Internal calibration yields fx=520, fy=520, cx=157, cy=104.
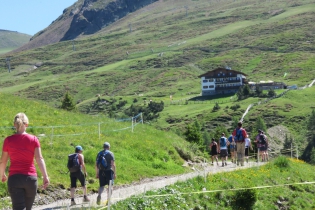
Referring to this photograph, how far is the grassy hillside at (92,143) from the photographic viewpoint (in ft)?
76.5

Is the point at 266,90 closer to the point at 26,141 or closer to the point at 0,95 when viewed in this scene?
the point at 0,95

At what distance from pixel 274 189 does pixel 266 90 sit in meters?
151

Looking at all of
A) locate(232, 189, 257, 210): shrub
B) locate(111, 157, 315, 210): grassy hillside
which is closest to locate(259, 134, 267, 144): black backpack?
locate(111, 157, 315, 210): grassy hillside

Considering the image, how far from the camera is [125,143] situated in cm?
2920

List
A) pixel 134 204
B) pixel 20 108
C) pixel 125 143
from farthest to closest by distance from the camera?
pixel 20 108 → pixel 125 143 → pixel 134 204

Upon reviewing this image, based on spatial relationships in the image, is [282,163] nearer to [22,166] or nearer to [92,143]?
[92,143]

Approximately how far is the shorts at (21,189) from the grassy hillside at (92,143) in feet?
31.0

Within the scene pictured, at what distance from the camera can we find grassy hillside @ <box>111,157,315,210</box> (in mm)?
18688

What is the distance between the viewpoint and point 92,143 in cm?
2694

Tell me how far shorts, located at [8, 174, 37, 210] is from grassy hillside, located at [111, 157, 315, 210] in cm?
562

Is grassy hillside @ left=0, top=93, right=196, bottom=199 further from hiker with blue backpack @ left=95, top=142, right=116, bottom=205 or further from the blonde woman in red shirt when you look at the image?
the blonde woman in red shirt

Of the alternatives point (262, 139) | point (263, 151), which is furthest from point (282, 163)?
point (263, 151)

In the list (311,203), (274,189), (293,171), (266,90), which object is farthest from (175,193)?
(266,90)

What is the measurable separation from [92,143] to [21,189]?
16657 mm
